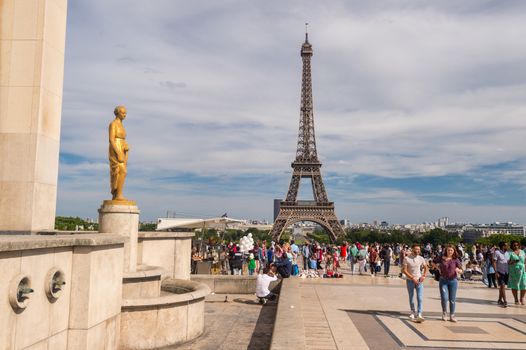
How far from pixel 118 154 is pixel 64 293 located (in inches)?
158

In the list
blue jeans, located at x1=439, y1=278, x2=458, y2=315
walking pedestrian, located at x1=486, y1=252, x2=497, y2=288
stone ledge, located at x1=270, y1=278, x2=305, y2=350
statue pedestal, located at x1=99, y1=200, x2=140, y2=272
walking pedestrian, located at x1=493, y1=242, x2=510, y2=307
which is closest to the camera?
stone ledge, located at x1=270, y1=278, x2=305, y2=350

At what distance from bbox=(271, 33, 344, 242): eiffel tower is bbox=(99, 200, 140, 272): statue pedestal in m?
59.6

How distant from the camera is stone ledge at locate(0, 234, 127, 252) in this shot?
5.33 m

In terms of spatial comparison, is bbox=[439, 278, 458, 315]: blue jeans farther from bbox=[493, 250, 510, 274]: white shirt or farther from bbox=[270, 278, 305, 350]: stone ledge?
bbox=[493, 250, 510, 274]: white shirt

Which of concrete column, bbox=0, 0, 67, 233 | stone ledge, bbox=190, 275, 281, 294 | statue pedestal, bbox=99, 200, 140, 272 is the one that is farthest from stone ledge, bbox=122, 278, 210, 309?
stone ledge, bbox=190, 275, 281, 294

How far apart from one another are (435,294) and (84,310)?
37.4ft

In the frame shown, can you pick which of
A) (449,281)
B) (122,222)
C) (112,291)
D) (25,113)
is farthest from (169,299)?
(449,281)

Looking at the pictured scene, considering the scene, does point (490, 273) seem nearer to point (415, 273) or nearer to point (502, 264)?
point (502, 264)

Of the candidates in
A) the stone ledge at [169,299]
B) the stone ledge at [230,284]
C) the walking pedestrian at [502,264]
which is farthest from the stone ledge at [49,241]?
the walking pedestrian at [502,264]

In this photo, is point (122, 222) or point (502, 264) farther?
point (502, 264)

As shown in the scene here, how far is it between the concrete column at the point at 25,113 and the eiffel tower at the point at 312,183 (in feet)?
195

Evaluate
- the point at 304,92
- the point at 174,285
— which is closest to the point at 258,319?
the point at 174,285

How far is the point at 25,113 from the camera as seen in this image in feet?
34.3

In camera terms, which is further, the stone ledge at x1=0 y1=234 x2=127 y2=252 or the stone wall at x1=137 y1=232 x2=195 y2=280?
the stone wall at x1=137 y1=232 x2=195 y2=280
